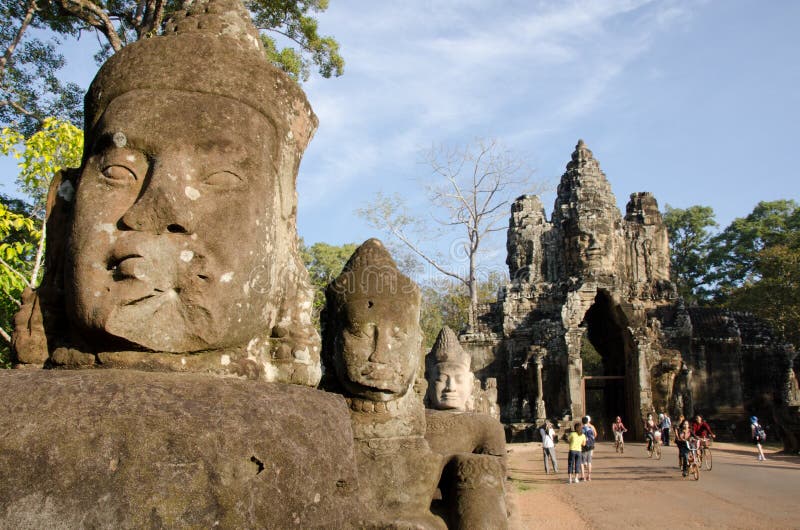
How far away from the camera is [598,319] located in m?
25.0

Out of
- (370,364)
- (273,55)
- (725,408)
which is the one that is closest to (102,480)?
(370,364)

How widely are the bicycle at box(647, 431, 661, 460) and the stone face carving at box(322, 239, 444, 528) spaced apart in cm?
1360

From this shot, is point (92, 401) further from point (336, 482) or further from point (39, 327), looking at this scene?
point (39, 327)

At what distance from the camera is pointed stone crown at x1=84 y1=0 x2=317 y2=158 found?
243 cm

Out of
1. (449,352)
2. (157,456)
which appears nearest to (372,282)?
(157,456)

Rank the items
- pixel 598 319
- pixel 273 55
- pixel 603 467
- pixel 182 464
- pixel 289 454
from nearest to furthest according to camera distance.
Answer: pixel 182 464 < pixel 289 454 < pixel 273 55 < pixel 603 467 < pixel 598 319

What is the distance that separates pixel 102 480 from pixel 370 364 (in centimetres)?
168

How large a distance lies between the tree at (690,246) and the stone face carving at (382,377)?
37.5 metres

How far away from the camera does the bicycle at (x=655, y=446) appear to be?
50.4 ft

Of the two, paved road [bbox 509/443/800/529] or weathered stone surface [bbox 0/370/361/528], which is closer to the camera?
weathered stone surface [bbox 0/370/361/528]

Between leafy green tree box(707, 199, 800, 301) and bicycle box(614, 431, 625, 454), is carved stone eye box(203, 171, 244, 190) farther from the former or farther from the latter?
leafy green tree box(707, 199, 800, 301)

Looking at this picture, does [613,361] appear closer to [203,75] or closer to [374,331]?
[374,331]

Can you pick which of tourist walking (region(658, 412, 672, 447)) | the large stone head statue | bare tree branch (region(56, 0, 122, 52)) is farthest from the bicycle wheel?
bare tree branch (region(56, 0, 122, 52))

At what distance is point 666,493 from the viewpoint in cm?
1039
